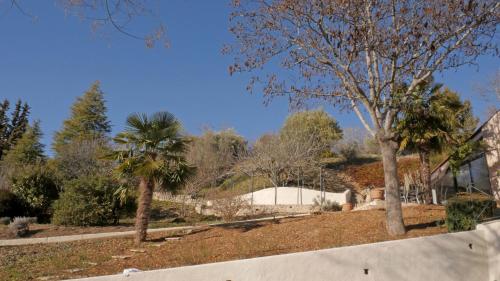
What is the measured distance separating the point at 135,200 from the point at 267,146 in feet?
43.6

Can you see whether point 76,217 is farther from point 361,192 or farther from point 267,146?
point 361,192

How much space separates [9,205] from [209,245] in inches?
498

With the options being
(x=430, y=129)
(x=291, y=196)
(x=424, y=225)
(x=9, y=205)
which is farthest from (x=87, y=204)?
(x=430, y=129)

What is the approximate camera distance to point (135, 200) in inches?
842

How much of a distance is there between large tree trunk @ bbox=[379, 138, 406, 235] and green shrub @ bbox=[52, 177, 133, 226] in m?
10.7

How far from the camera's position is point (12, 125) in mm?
47125

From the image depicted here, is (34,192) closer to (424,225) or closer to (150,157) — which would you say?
(150,157)

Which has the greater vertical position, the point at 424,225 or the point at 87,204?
the point at 87,204

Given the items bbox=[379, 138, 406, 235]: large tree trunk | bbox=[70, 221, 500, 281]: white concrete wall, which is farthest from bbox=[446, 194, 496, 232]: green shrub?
bbox=[70, 221, 500, 281]: white concrete wall

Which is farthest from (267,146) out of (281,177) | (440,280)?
(440,280)

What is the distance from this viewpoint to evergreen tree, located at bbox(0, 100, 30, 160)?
42.9 metres

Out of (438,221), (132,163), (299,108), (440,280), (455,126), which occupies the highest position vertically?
(455,126)

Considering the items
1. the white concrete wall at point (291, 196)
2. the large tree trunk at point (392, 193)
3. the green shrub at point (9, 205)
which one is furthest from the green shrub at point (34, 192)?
the large tree trunk at point (392, 193)

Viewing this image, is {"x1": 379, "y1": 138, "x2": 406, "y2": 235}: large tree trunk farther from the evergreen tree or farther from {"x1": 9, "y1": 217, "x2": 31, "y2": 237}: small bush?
the evergreen tree
